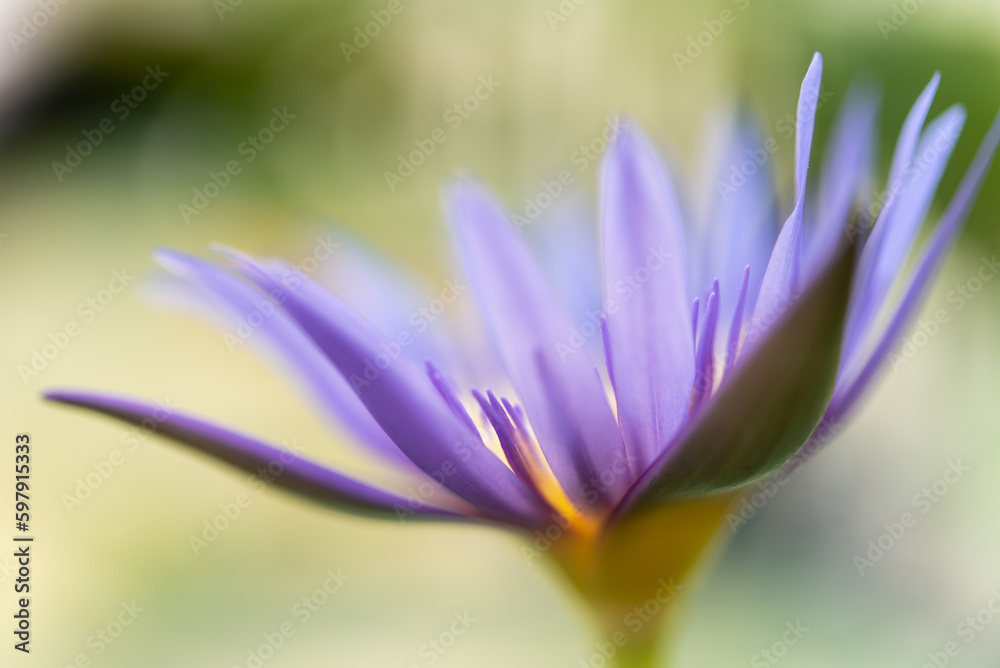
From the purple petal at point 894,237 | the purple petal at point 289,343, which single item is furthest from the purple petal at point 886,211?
the purple petal at point 289,343

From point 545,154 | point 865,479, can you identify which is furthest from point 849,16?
point 865,479

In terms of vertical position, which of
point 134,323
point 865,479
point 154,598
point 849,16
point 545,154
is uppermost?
point 849,16

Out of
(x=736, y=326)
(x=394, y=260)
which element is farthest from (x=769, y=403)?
(x=394, y=260)

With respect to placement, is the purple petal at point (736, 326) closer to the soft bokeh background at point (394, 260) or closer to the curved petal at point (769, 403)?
the curved petal at point (769, 403)

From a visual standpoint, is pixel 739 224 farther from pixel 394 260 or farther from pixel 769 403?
pixel 394 260

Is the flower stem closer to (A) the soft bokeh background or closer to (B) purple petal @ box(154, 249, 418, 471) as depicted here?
(B) purple petal @ box(154, 249, 418, 471)

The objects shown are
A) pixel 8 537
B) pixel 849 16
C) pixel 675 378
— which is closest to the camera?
pixel 675 378

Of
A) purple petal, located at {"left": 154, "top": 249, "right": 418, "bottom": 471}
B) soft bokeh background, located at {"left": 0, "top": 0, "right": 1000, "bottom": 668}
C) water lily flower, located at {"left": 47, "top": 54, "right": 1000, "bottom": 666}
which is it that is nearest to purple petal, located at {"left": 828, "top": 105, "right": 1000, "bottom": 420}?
water lily flower, located at {"left": 47, "top": 54, "right": 1000, "bottom": 666}

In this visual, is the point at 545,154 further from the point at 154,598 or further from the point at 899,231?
the point at 899,231
